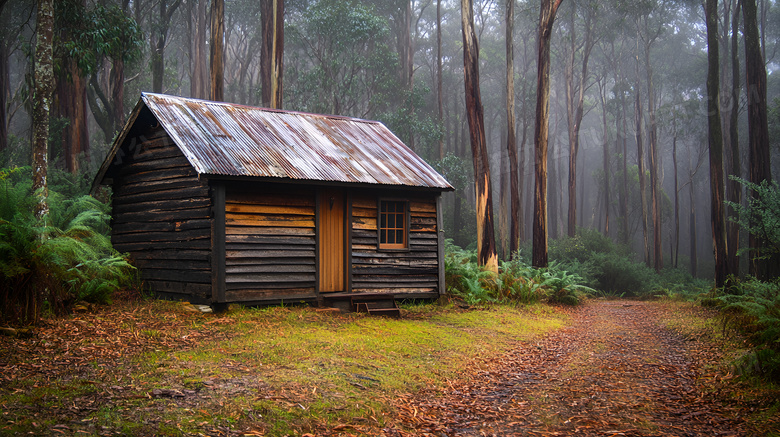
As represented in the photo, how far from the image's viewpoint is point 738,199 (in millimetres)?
21484

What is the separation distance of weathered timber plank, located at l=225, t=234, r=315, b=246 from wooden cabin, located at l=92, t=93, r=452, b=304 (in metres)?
0.02

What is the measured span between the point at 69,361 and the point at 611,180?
4779cm

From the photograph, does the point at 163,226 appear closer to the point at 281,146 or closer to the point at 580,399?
the point at 281,146

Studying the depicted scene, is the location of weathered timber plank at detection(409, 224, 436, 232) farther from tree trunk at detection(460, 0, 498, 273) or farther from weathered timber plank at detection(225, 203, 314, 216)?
tree trunk at detection(460, 0, 498, 273)

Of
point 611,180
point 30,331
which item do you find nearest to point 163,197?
point 30,331

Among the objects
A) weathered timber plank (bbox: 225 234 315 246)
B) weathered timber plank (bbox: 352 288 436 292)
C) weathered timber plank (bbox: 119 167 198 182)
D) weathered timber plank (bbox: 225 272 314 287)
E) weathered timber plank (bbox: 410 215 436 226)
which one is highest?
weathered timber plank (bbox: 119 167 198 182)

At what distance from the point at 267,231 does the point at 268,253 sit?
1.52 feet

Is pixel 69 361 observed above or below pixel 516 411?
above

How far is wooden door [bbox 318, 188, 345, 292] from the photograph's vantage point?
12.9 meters

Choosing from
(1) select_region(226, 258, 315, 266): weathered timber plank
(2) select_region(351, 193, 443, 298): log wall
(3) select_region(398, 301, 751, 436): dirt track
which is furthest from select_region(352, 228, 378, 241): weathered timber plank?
(3) select_region(398, 301, 751, 436): dirt track

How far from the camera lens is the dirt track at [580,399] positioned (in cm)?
581

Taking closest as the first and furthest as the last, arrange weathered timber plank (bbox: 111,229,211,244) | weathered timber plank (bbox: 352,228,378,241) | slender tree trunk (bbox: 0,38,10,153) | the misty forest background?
weathered timber plank (bbox: 111,229,211,244), weathered timber plank (bbox: 352,228,378,241), the misty forest background, slender tree trunk (bbox: 0,38,10,153)

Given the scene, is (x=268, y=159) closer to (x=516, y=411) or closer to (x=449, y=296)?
(x=449, y=296)

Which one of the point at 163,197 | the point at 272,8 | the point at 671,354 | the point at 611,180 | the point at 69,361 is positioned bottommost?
the point at 671,354
